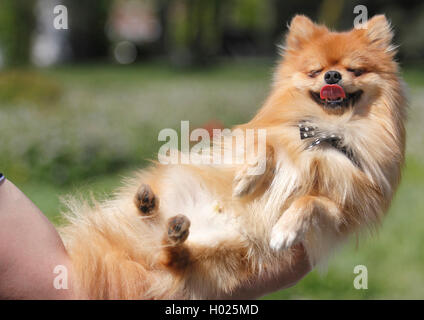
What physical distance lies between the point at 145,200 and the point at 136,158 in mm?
4996

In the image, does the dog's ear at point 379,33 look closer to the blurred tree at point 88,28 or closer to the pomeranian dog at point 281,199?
the pomeranian dog at point 281,199

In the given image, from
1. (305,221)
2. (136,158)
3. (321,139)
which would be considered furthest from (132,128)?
(305,221)

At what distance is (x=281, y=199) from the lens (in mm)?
2412

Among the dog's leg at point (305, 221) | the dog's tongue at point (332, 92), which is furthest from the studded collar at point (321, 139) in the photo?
the dog's leg at point (305, 221)

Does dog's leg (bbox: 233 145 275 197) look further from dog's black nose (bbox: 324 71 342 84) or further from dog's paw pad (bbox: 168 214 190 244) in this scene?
dog's black nose (bbox: 324 71 342 84)

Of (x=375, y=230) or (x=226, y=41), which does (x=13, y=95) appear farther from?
(x=226, y=41)

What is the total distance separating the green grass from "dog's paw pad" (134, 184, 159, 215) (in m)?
0.43

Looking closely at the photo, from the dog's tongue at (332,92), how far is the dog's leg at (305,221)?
1.63 ft

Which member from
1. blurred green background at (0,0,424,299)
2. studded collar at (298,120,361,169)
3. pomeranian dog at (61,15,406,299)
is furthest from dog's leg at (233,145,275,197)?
blurred green background at (0,0,424,299)

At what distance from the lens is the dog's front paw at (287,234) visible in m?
2.16

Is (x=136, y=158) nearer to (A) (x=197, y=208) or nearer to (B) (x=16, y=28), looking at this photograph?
(A) (x=197, y=208)

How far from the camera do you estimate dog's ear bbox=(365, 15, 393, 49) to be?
2547 mm

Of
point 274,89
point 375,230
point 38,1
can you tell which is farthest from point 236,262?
point 38,1

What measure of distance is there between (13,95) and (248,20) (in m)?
31.8
